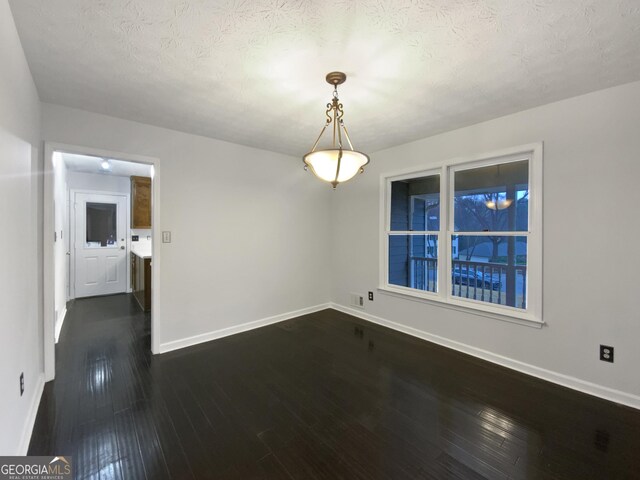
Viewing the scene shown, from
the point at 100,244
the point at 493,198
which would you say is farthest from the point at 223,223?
the point at 100,244

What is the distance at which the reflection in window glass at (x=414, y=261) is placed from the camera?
366 centimetres

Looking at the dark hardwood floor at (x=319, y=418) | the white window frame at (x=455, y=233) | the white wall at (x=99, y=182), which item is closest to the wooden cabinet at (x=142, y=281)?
the dark hardwood floor at (x=319, y=418)

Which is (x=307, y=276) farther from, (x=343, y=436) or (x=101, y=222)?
(x=101, y=222)

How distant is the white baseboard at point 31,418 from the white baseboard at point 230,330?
3.15 feet

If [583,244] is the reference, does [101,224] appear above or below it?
above

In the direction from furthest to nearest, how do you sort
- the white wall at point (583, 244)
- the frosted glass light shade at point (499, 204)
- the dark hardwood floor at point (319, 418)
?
the frosted glass light shade at point (499, 204) → the white wall at point (583, 244) → the dark hardwood floor at point (319, 418)

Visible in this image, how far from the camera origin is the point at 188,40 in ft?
5.59

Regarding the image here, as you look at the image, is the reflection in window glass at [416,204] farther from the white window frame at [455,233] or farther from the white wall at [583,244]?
the white wall at [583,244]

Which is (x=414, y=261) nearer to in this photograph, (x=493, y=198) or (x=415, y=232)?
(x=415, y=232)

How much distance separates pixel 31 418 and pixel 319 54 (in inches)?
123

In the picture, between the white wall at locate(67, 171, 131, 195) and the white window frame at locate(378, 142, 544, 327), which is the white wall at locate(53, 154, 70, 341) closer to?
the white wall at locate(67, 171, 131, 195)

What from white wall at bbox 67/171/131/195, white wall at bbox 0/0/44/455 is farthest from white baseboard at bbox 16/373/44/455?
white wall at bbox 67/171/131/195

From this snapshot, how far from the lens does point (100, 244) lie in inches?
227

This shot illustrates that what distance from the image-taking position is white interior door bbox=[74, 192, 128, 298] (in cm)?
555
